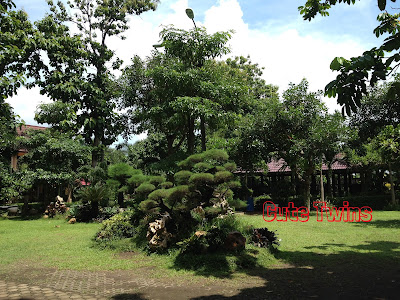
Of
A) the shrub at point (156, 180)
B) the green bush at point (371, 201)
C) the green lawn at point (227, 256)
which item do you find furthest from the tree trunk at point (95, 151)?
the green bush at point (371, 201)

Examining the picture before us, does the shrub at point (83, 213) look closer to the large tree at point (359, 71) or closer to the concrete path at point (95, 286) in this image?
the concrete path at point (95, 286)

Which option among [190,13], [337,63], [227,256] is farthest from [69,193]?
[337,63]

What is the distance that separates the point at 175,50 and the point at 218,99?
Answer: 1.84 meters

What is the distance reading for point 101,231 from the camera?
349 inches

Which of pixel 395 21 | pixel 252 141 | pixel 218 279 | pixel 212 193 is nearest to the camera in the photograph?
pixel 395 21

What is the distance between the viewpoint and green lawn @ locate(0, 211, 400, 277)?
245 inches

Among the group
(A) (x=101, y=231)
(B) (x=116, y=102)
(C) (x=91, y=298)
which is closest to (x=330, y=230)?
(A) (x=101, y=231)

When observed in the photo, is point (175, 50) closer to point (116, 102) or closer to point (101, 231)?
point (101, 231)

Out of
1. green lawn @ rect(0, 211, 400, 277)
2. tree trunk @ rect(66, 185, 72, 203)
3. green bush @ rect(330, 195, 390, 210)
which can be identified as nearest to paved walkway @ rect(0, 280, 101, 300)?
green lawn @ rect(0, 211, 400, 277)

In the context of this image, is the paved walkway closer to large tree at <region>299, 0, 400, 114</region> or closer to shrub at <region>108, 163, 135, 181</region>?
large tree at <region>299, 0, 400, 114</region>

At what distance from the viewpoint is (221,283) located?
523 centimetres

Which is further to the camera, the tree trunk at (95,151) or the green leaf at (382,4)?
the tree trunk at (95,151)

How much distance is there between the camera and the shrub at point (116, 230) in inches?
339

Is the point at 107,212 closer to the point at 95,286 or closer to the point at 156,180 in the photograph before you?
the point at 156,180
